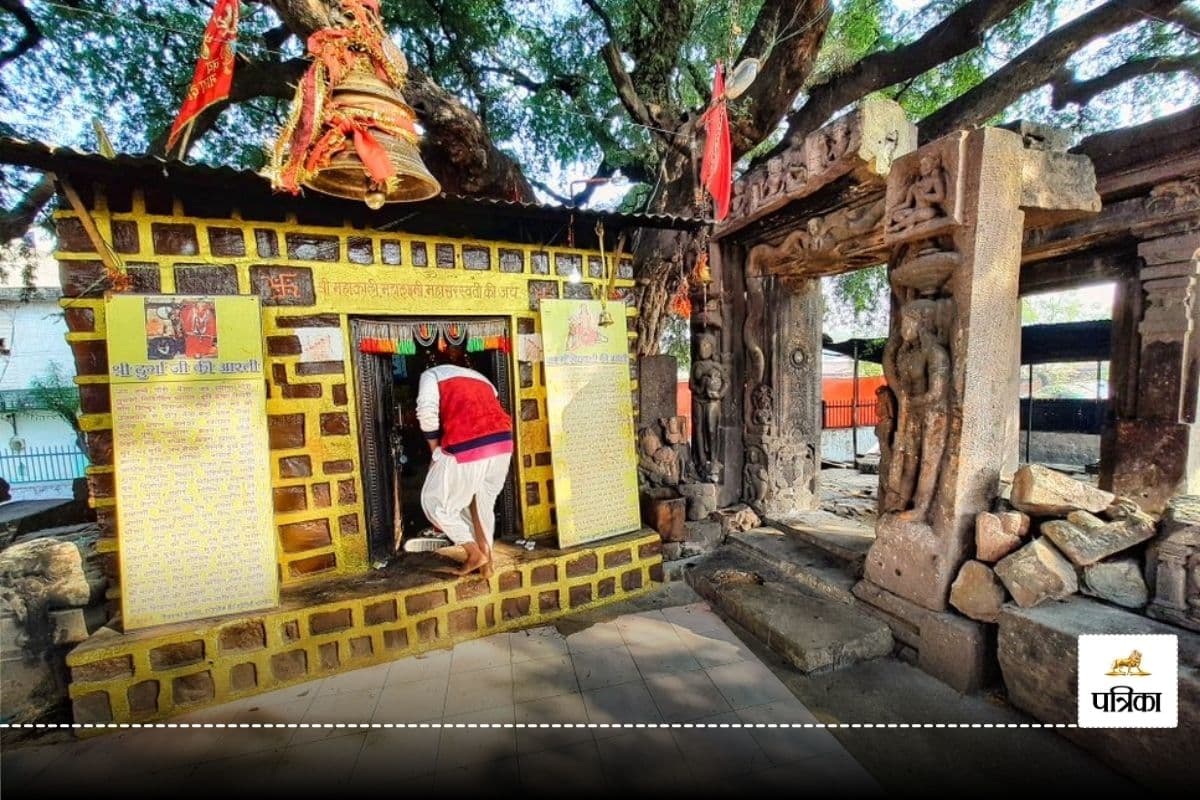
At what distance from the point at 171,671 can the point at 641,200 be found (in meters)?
10.0

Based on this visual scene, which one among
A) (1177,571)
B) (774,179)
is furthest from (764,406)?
(1177,571)

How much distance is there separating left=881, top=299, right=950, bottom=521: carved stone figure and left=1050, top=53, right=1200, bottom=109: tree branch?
6729mm

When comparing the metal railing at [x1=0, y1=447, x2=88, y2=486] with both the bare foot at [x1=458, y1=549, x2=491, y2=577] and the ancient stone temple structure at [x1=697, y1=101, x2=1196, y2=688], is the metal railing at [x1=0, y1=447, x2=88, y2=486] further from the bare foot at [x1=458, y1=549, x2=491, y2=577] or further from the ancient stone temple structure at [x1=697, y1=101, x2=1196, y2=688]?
the ancient stone temple structure at [x1=697, y1=101, x2=1196, y2=688]

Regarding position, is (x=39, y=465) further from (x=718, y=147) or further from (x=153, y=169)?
(x=718, y=147)

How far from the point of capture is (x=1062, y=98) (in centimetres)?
715

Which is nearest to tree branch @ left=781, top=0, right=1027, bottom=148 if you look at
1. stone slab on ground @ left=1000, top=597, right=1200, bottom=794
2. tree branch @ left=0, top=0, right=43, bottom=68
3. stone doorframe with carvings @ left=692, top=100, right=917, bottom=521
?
stone doorframe with carvings @ left=692, top=100, right=917, bottom=521

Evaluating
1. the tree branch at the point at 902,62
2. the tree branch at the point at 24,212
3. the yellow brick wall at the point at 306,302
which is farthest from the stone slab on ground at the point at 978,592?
the tree branch at the point at 24,212

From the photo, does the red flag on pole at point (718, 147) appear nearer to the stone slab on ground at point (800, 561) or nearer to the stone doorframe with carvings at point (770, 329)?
the stone doorframe with carvings at point (770, 329)

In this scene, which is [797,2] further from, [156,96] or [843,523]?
[156,96]

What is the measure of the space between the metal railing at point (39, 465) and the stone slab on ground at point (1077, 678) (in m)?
18.7

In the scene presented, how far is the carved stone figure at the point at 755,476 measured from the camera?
19.7 feet

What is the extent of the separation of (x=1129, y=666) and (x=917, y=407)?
1.76 m

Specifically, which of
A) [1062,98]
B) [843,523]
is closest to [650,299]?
[843,523]

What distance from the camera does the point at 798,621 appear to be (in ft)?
12.1
